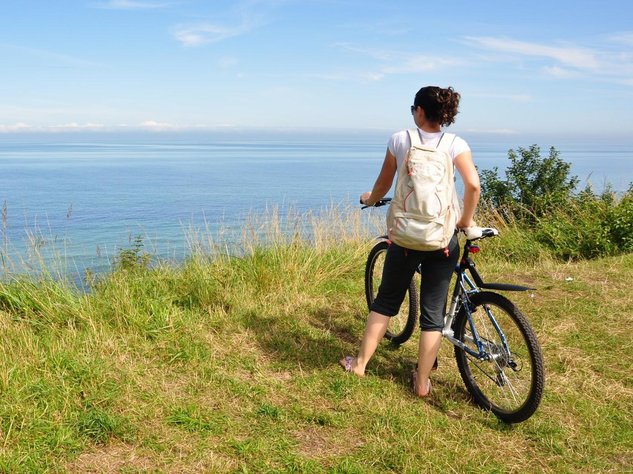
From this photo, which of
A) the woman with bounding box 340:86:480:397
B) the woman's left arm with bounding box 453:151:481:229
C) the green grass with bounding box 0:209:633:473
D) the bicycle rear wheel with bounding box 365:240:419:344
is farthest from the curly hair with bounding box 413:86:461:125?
the green grass with bounding box 0:209:633:473

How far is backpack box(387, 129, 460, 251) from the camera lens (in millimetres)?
3410

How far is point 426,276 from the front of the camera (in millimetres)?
3816

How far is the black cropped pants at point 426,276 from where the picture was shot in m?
3.74

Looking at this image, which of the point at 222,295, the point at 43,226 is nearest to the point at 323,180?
the point at 43,226

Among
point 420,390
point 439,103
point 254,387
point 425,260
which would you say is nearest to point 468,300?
point 425,260

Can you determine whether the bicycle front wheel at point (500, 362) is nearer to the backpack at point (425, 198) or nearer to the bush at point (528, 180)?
the backpack at point (425, 198)

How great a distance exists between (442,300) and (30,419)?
8.93 feet

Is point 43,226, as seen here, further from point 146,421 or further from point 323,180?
point 323,180

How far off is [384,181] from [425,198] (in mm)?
609

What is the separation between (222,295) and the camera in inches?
→ 225

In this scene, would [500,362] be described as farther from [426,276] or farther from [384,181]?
[384,181]

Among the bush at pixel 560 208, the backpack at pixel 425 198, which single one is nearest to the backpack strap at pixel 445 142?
the backpack at pixel 425 198

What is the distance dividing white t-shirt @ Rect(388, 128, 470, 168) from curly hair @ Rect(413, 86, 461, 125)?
0.11 meters

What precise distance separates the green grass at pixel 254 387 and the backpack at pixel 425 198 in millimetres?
1219
